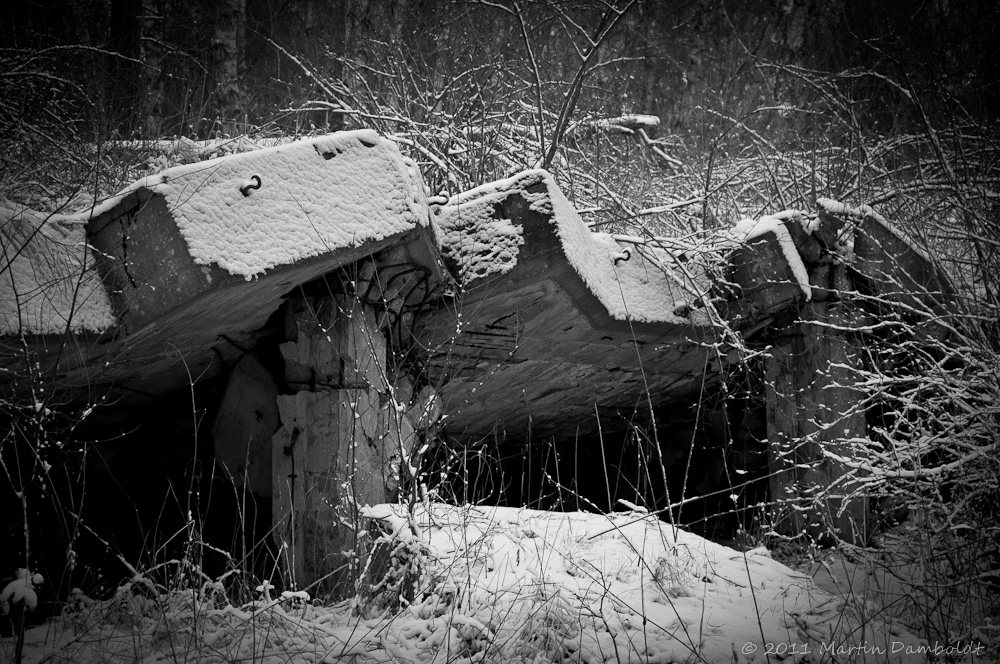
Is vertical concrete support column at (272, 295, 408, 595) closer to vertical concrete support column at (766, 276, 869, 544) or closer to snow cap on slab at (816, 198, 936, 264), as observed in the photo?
vertical concrete support column at (766, 276, 869, 544)

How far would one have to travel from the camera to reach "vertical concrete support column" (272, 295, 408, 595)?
11.3ft

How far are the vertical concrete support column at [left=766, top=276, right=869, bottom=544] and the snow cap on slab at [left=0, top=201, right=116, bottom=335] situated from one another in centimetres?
339

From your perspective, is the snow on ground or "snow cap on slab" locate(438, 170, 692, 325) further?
"snow cap on slab" locate(438, 170, 692, 325)

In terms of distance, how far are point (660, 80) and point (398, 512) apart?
7213 millimetres

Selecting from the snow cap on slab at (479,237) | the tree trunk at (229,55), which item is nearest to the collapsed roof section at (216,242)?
the snow cap on slab at (479,237)

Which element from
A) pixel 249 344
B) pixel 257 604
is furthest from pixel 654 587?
pixel 249 344

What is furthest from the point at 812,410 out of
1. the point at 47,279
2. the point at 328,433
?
the point at 47,279

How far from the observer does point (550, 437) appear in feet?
19.8

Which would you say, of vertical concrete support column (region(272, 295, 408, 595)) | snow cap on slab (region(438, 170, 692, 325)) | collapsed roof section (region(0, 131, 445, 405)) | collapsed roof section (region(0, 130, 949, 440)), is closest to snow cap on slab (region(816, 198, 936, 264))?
collapsed roof section (region(0, 130, 949, 440))

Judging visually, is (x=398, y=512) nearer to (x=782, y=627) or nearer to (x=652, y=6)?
(x=782, y=627)

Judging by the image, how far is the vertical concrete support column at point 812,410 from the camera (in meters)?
4.78

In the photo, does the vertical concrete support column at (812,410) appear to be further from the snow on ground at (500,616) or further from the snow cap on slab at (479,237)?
the snow cap on slab at (479,237)

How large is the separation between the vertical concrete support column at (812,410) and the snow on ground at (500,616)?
1544 millimetres

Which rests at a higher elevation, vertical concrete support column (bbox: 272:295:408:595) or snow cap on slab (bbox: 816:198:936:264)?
snow cap on slab (bbox: 816:198:936:264)
